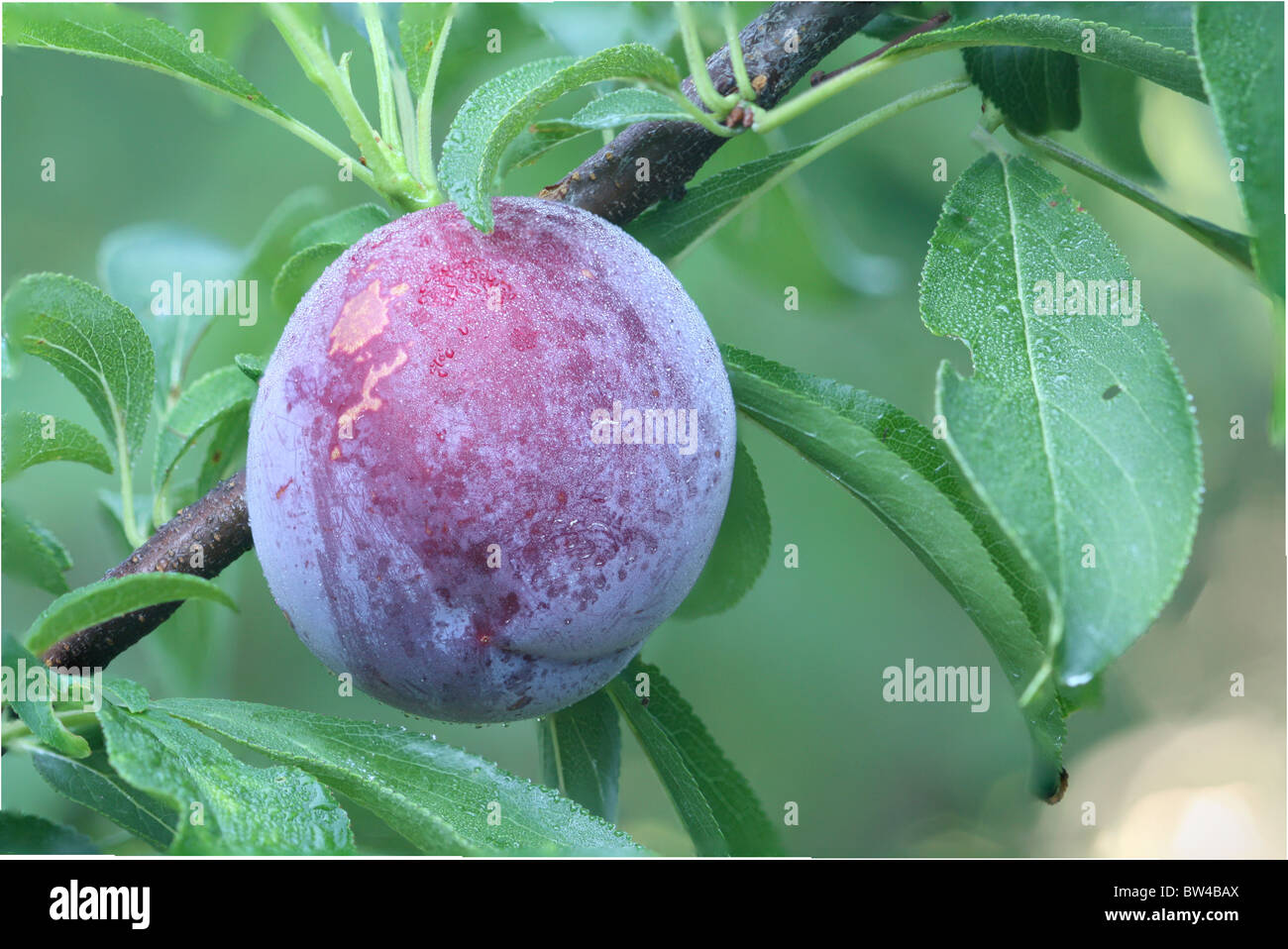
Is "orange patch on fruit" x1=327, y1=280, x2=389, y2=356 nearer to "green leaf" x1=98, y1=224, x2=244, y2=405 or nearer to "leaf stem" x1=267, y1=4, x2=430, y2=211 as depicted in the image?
"leaf stem" x1=267, y1=4, x2=430, y2=211

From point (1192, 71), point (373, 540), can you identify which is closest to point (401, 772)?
point (373, 540)

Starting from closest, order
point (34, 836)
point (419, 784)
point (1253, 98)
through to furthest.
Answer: point (1253, 98), point (419, 784), point (34, 836)

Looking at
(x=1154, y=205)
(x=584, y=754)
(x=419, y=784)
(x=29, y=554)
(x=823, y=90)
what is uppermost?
(x=823, y=90)

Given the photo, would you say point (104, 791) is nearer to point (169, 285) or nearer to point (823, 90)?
point (169, 285)

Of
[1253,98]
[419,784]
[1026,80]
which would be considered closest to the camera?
[1253,98]

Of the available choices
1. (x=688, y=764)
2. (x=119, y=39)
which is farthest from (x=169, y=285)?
(x=688, y=764)

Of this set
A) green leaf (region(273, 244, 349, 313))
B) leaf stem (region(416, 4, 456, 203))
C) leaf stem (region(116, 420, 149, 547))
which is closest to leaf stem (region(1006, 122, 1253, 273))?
leaf stem (region(416, 4, 456, 203))

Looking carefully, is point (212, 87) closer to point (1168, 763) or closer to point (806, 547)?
point (806, 547)
